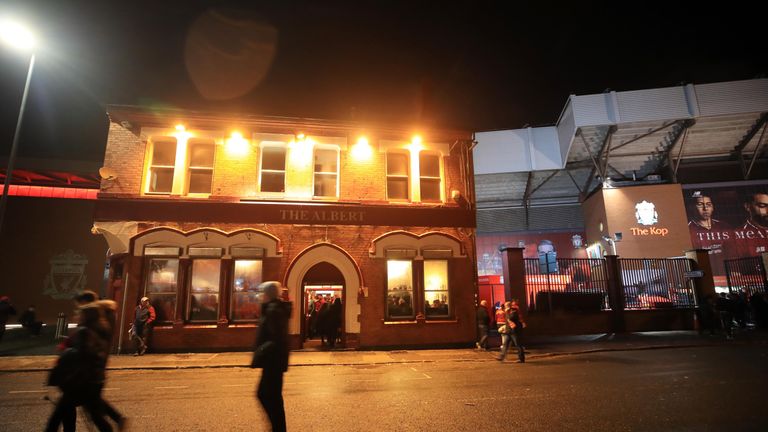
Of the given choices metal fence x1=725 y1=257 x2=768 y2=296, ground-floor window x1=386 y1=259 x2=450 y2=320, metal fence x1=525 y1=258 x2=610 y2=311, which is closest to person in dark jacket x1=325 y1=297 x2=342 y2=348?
ground-floor window x1=386 y1=259 x2=450 y2=320

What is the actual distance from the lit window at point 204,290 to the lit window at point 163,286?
561mm

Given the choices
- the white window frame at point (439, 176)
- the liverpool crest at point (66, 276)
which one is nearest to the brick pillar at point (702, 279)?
the white window frame at point (439, 176)

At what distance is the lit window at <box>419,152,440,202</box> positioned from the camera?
620 inches

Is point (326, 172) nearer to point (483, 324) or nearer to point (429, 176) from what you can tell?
point (429, 176)

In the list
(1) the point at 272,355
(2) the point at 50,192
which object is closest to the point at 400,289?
(1) the point at 272,355

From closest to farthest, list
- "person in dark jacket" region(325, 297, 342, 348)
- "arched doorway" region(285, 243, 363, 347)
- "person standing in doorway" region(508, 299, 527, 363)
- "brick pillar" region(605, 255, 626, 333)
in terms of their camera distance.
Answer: "person standing in doorway" region(508, 299, 527, 363) < "arched doorway" region(285, 243, 363, 347) < "person in dark jacket" region(325, 297, 342, 348) < "brick pillar" region(605, 255, 626, 333)

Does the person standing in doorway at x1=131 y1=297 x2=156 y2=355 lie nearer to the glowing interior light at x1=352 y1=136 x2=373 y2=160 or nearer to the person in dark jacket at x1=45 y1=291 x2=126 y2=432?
the glowing interior light at x1=352 y1=136 x2=373 y2=160

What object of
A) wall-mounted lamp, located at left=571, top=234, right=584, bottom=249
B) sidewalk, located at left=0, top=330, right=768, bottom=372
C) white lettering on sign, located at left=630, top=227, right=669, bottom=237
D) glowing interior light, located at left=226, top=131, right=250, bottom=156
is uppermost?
glowing interior light, located at left=226, top=131, right=250, bottom=156

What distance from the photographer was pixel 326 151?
1534 centimetres

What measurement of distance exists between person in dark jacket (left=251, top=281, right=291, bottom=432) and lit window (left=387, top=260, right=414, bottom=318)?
32.9 ft

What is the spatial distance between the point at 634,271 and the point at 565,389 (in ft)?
42.1

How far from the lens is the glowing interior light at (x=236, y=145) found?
575 inches

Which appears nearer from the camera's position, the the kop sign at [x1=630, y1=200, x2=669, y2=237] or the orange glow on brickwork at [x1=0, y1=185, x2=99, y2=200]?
the orange glow on brickwork at [x1=0, y1=185, x2=99, y2=200]

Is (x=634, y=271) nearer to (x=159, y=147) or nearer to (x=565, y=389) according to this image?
(x=565, y=389)
